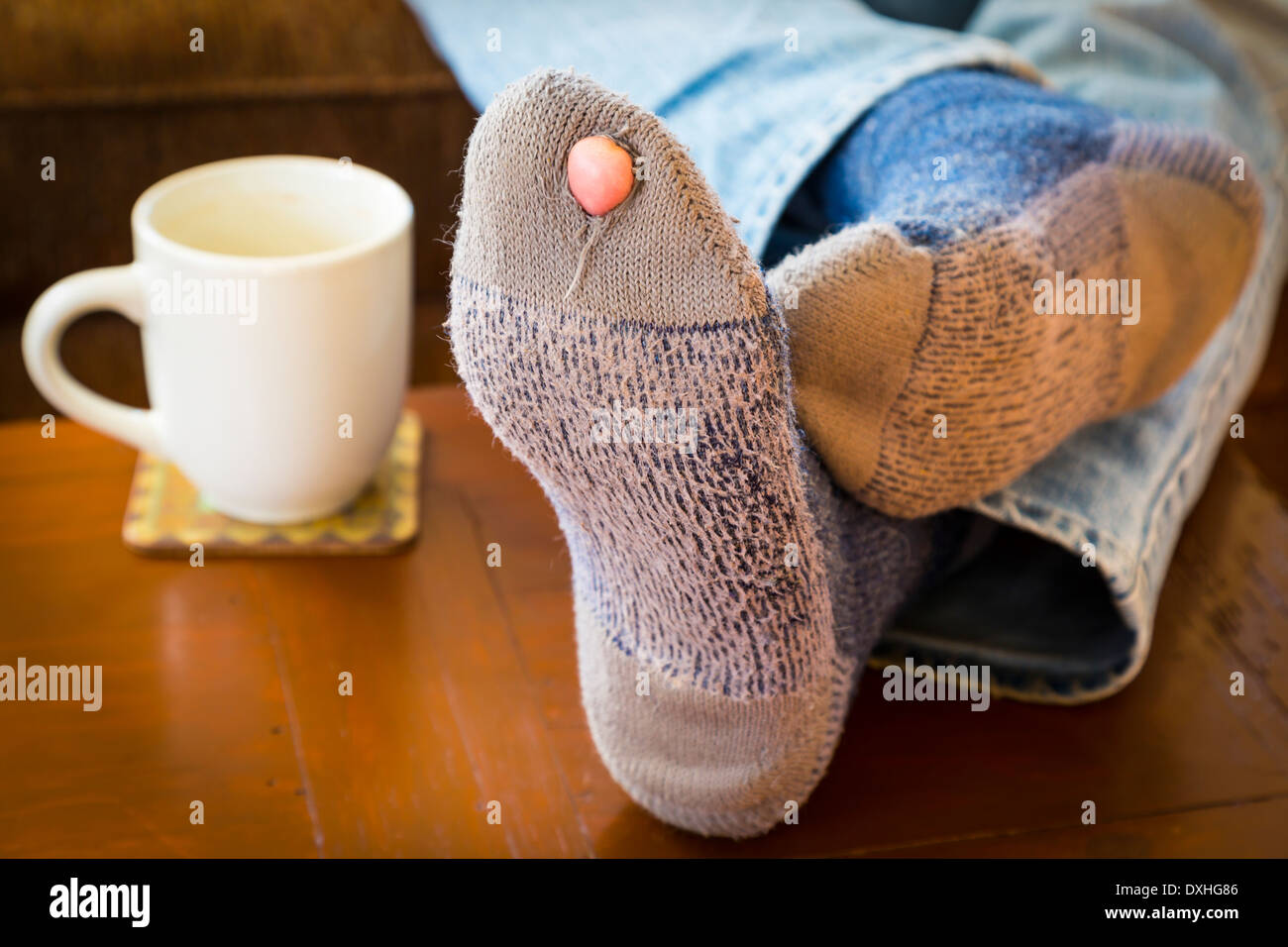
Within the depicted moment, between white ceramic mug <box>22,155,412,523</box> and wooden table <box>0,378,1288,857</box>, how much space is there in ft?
0.11

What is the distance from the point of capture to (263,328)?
396 millimetres

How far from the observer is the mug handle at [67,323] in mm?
417

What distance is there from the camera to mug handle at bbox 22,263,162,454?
1.37 ft

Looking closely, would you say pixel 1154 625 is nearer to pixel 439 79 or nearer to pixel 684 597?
pixel 684 597

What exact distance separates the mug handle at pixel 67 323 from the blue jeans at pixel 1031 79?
168mm

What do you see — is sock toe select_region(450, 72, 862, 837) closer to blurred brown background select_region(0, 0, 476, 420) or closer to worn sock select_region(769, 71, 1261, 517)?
worn sock select_region(769, 71, 1261, 517)

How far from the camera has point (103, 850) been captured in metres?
0.32

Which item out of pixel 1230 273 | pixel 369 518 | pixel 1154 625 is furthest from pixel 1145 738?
pixel 369 518

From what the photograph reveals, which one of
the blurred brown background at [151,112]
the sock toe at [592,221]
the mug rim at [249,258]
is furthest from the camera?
the blurred brown background at [151,112]

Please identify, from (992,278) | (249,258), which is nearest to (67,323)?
(249,258)

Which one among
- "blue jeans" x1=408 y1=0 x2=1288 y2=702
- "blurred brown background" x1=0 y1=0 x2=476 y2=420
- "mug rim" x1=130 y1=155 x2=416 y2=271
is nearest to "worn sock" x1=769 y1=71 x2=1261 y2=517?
"blue jeans" x1=408 y1=0 x2=1288 y2=702

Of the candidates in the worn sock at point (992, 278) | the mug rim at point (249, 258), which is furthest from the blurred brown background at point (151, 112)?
the worn sock at point (992, 278)

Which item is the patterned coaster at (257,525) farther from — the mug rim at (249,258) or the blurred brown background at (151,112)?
the blurred brown background at (151,112)
